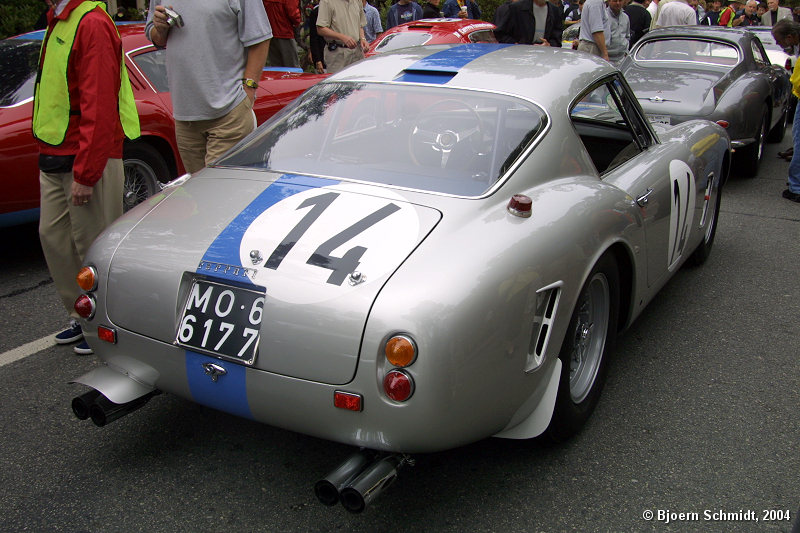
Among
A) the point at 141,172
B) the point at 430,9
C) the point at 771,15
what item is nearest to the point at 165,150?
the point at 141,172

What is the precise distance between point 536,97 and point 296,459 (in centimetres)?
179

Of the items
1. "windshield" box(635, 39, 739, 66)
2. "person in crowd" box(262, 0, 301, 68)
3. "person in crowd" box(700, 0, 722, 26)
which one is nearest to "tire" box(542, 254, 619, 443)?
"windshield" box(635, 39, 739, 66)

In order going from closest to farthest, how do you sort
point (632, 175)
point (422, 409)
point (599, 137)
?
point (422, 409)
point (632, 175)
point (599, 137)

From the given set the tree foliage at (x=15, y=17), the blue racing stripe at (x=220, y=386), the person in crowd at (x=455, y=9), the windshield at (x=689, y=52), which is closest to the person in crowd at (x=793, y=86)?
the windshield at (x=689, y=52)

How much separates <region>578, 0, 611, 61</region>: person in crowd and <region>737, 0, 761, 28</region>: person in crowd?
7.36 meters

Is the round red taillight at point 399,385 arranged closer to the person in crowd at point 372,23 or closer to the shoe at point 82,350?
the shoe at point 82,350

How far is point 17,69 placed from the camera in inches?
202

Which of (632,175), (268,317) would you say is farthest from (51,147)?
(632,175)

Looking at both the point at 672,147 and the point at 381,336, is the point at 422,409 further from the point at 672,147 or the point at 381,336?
the point at 672,147

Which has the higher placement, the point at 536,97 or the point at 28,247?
the point at 536,97

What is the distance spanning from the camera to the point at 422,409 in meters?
2.19

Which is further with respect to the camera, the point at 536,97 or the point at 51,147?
the point at 51,147

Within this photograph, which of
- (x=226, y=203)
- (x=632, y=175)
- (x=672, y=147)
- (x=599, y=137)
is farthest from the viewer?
(x=599, y=137)

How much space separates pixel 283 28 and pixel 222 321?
705cm
